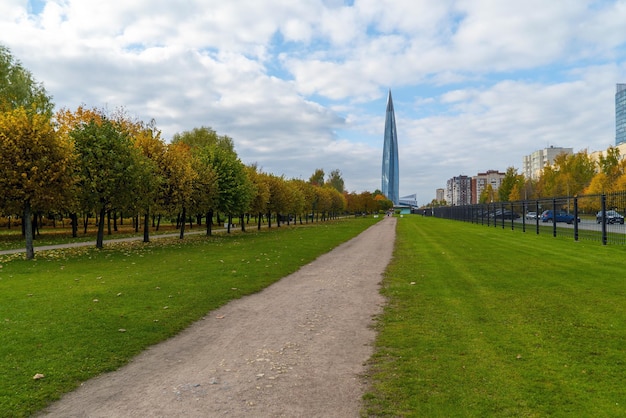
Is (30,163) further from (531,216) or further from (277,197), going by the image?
(531,216)

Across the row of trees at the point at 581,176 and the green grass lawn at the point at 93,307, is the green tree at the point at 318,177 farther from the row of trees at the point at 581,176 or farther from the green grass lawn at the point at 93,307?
the green grass lawn at the point at 93,307

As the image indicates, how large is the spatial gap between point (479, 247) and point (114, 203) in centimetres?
2011

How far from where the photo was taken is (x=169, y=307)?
9156 millimetres

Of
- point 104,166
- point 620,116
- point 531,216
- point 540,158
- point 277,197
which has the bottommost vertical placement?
point 531,216

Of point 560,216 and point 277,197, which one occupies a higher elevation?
point 277,197

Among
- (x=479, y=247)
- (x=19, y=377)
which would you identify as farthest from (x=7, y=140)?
(x=479, y=247)

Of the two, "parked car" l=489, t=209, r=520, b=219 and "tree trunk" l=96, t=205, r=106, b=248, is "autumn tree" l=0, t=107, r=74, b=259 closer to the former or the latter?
"tree trunk" l=96, t=205, r=106, b=248

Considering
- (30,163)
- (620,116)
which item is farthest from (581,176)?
(620,116)

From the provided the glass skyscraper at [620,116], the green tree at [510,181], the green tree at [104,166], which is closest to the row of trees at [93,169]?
the green tree at [104,166]

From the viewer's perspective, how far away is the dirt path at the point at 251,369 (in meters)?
4.48

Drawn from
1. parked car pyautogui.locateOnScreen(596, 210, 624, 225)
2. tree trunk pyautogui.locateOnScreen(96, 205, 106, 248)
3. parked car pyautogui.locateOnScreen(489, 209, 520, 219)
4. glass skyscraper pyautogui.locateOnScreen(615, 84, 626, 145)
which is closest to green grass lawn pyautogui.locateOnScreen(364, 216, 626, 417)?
parked car pyautogui.locateOnScreen(596, 210, 624, 225)

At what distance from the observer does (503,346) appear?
6.22 metres

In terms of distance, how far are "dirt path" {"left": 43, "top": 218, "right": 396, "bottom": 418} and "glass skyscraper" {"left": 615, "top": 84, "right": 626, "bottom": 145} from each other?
639 ft

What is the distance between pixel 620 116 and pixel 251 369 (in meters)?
204
